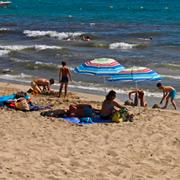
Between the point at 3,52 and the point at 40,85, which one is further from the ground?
the point at 3,52

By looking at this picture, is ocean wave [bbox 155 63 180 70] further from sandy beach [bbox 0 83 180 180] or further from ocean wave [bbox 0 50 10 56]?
sandy beach [bbox 0 83 180 180]

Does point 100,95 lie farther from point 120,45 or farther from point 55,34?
point 55,34

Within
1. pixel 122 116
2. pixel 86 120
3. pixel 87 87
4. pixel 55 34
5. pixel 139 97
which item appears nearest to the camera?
pixel 86 120

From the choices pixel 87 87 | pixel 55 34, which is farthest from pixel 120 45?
pixel 87 87

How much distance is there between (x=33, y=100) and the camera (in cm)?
1567

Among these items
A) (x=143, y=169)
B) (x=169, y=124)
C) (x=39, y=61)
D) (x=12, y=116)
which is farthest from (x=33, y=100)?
(x=39, y=61)

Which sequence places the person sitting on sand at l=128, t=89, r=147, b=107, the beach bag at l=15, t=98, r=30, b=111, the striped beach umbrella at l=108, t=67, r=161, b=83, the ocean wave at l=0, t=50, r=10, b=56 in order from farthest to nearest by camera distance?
the ocean wave at l=0, t=50, r=10, b=56, the person sitting on sand at l=128, t=89, r=147, b=107, the beach bag at l=15, t=98, r=30, b=111, the striped beach umbrella at l=108, t=67, r=161, b=83

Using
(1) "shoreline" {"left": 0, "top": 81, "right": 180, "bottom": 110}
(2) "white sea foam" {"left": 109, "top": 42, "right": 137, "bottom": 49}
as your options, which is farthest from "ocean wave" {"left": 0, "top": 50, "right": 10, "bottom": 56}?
(1) "shoreline" {"left": 0, "top": 81, "right": 180, "bottom": 110}

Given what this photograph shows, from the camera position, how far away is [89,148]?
10.9 meters

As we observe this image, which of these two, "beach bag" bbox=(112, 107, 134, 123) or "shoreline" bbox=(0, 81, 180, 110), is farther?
"shoreline" bbox=(0, 81, 180, 110)

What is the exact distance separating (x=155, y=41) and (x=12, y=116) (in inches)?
893

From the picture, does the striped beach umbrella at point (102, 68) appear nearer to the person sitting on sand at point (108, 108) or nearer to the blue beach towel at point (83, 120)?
the person sitting on sand at point (108, 108)

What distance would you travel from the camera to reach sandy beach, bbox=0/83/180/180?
937 centimetres

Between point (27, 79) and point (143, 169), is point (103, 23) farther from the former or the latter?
point (143, 169)
